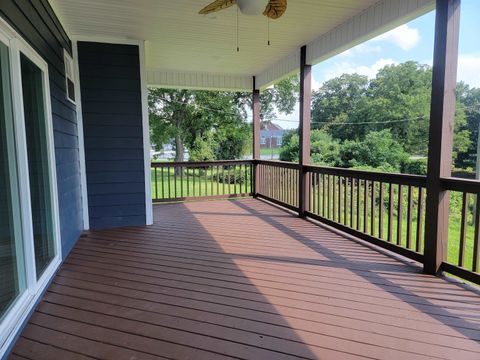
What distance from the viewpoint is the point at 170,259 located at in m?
3.27

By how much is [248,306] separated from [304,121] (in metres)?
3.33

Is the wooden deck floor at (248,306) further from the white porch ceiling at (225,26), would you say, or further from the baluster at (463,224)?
the white porch ceiling at (225,26)

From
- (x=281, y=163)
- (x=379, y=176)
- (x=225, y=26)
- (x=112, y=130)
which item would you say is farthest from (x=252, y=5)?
(x=281, y=163)

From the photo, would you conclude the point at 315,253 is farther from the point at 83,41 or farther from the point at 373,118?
the point at 373,118

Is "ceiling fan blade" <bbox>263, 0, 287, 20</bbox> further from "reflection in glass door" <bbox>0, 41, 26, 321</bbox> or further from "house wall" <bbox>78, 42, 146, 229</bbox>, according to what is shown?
"house wall" <bbox>78, 42, 146, 229</bbox>

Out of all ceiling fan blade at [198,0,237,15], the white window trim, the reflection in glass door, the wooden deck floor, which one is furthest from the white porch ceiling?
the wooden deck floor

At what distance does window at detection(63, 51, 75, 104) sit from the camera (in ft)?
12.3

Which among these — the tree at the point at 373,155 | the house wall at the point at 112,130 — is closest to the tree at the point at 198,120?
the tree at the point at 373,155

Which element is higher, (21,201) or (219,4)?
(219,4)

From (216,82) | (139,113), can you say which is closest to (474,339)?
(139,113)

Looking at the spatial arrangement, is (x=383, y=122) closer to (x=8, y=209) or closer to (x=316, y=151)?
(x=316, y=151)

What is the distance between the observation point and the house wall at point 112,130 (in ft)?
14.2

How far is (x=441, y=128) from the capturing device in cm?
261

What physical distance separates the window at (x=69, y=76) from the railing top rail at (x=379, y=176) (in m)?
3.39
